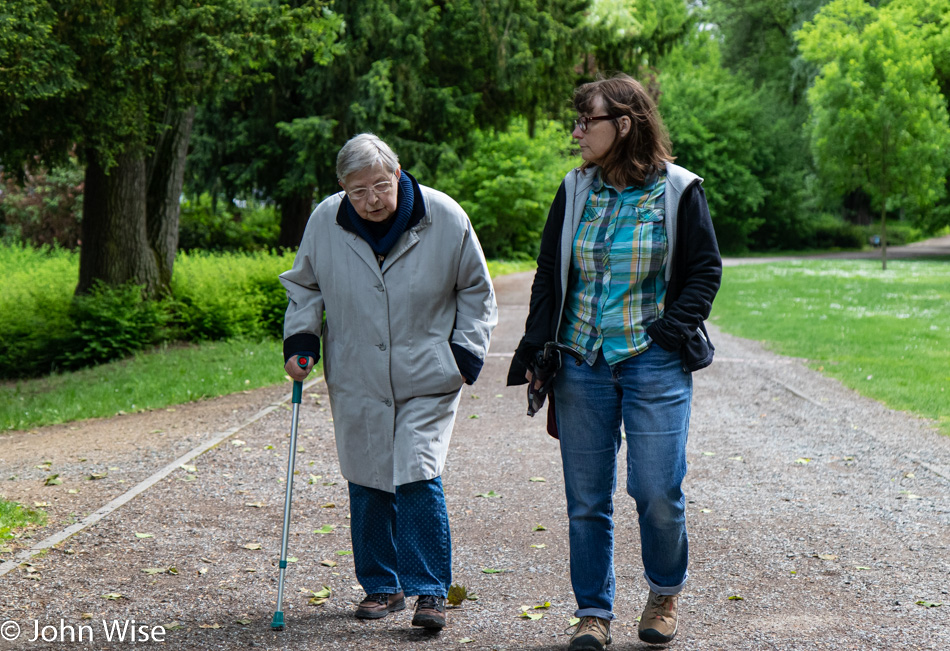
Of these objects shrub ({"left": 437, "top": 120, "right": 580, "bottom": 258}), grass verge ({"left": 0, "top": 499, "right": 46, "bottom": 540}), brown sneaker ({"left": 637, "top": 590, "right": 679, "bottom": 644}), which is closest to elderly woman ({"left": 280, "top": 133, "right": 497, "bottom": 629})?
brown sneaker ({"left": 637, "top": 590, "right": 679, "bottom": 644})

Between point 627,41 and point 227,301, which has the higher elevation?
point 627,41

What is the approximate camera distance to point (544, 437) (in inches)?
306

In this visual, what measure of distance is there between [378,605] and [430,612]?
1.00 ft

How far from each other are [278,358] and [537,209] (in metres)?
23.4

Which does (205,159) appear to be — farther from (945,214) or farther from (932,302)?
(945,214)

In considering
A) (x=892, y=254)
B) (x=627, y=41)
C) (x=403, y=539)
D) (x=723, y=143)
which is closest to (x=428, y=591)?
(x=403, y=539)

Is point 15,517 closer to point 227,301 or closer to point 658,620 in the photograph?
point 658,620

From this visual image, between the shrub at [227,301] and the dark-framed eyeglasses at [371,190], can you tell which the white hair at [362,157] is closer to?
the dark-framed eyeglasses at [371,190]

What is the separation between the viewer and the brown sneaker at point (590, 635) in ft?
11.6

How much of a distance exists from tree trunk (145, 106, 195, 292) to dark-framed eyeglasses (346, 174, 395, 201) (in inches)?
439

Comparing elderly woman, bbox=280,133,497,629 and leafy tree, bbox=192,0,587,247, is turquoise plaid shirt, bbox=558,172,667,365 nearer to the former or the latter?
elderly woman, bbox=280,133,497,629

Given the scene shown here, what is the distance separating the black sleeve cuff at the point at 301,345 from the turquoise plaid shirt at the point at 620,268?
3.52 ft

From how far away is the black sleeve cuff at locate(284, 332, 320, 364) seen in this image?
154 inches

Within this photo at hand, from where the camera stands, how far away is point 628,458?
3.54 metres
